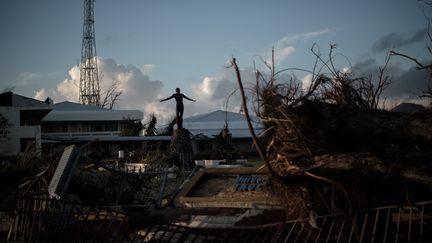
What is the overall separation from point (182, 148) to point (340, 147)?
20.8 metres

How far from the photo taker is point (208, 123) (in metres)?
58.4

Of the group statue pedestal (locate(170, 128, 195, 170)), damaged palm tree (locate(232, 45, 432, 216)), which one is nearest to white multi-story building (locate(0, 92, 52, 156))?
statue pedestal (locate(170, 128, 195, 170))

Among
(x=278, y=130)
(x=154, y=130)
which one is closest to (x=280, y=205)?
(x=278, y=130)

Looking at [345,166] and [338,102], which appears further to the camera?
[338,102]

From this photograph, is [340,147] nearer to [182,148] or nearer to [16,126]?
[182,148]

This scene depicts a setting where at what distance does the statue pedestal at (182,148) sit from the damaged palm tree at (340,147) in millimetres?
19898

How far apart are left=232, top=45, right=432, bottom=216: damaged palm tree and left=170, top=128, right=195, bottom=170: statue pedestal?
19898 mm

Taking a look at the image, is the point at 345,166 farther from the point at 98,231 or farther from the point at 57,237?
the point at 57,237

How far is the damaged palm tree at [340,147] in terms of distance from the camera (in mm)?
4824

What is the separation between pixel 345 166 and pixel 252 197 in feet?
6.62

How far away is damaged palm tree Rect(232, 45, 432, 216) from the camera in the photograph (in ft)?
15.8

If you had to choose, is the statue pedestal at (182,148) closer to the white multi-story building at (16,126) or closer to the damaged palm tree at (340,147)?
the white multi-story building at (16,126)

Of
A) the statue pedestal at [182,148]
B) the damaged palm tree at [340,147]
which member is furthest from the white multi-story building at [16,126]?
the damaged palm tree at [340,147]

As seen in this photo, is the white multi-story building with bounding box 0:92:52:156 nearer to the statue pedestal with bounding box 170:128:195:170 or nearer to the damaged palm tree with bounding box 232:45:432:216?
the statue pedestal with bounding box 170:128:195:170
